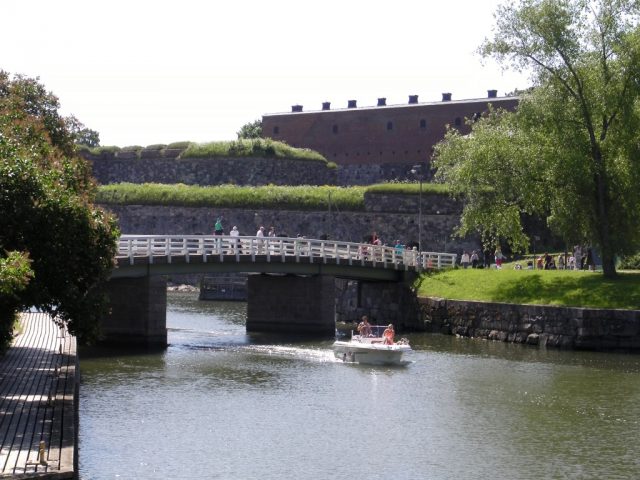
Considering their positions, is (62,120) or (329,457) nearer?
(329,457)

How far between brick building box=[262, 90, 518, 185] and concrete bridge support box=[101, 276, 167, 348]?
53218 mm

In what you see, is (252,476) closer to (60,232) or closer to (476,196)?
(60,232)

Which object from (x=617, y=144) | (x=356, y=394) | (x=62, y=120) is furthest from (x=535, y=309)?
(x=62, y=120)

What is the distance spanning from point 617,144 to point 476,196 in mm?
6627

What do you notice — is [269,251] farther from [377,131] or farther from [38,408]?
[377,131]

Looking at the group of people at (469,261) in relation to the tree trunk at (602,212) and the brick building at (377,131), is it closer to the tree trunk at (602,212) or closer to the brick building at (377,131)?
the tree trunk at (602,212)

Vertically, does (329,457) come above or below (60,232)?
below

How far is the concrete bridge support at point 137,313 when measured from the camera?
1823 inches

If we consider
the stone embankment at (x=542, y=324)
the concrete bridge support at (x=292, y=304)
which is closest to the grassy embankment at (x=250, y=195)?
the concrete bridge support at (x=292, y=304)

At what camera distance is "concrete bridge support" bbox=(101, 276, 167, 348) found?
152ft

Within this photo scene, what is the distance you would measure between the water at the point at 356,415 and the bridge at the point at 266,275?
9.23 ft

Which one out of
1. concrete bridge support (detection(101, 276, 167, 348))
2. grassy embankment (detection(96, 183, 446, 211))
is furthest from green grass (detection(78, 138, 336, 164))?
concrete bridge support (detection(101, 276, 167, 348))

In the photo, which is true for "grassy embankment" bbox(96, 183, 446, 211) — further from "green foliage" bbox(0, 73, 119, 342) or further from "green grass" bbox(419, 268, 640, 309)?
"green foliage" bbox(0, 73, 119, 342)

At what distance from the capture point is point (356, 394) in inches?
1373
